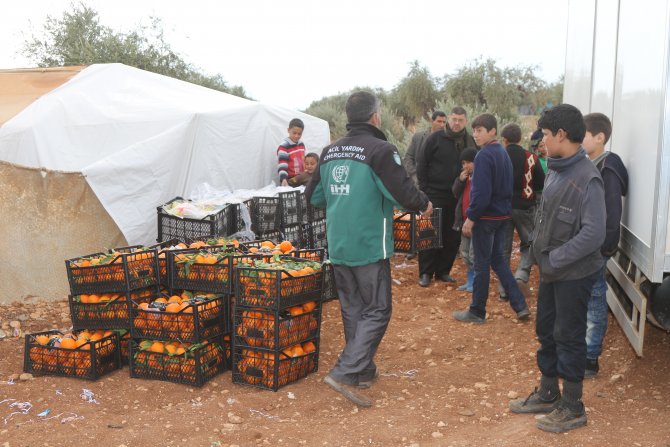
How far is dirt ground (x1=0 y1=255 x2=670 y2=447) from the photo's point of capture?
469cm

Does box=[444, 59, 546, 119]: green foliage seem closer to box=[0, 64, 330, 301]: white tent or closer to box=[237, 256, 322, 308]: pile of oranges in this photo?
box=[0, 64, 330, 301]: white tent

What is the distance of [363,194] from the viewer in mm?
5203

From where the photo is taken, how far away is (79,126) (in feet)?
31.1

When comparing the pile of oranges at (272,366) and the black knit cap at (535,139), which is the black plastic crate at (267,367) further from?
the black knit cap at (535,139)

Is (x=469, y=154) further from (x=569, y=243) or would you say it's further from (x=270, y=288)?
(x=569, y=243)

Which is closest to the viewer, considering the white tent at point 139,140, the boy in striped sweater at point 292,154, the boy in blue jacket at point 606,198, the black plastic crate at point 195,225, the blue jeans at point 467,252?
the boy in blue jacket at point 606,198

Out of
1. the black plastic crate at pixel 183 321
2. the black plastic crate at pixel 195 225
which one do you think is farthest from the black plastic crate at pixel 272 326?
the black plastic crate at pixel 195 225

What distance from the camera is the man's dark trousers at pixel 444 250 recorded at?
898 cm

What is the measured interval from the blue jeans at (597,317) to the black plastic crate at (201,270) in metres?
3.00

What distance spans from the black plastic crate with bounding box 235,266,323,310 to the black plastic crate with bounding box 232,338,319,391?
408 mm

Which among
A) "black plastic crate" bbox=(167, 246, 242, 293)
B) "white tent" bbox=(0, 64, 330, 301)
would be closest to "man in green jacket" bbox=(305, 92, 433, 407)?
"black plastic crate" bbox=(167, 246, 242, 293)

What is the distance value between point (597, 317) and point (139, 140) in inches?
261

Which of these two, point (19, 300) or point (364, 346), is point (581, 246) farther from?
point (19, 300)

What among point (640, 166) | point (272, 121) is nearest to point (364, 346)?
point (640, 166)
